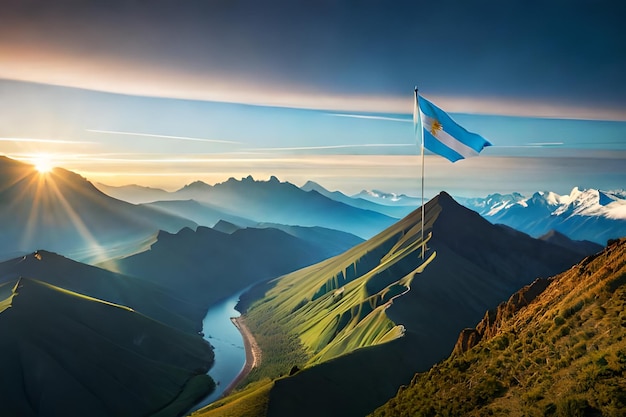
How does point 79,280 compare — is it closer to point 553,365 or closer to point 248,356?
point 248,356

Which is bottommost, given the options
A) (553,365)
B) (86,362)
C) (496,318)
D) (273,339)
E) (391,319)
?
(273,339)

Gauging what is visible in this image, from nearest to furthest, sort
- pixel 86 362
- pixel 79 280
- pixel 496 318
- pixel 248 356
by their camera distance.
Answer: pixel 496 318 → pixel 86 362 → pixel 248 356 → pixel 79 280

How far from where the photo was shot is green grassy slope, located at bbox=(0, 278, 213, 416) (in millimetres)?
95000

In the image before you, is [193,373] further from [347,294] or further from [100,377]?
[347,294]

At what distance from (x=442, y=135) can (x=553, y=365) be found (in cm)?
1818

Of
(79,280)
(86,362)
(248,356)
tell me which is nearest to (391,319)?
(248,356)

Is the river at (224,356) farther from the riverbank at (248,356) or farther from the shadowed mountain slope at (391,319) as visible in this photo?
the shadowed mountain slope at (391,319)

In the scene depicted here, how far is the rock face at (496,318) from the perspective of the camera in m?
47.0

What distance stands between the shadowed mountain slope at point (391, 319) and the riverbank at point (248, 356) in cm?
388

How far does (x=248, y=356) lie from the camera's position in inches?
6048

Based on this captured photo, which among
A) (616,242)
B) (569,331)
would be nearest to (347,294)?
(616,242)

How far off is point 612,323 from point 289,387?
4803 cm

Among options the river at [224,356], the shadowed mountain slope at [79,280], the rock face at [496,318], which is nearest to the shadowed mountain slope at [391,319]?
the river at [224,356]

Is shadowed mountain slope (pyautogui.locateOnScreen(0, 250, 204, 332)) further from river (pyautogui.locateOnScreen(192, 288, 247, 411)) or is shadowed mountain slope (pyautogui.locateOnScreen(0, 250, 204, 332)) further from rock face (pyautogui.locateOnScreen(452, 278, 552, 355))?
rock face (pyautogui.locateOnScreen(452, 278, 552, 355))
